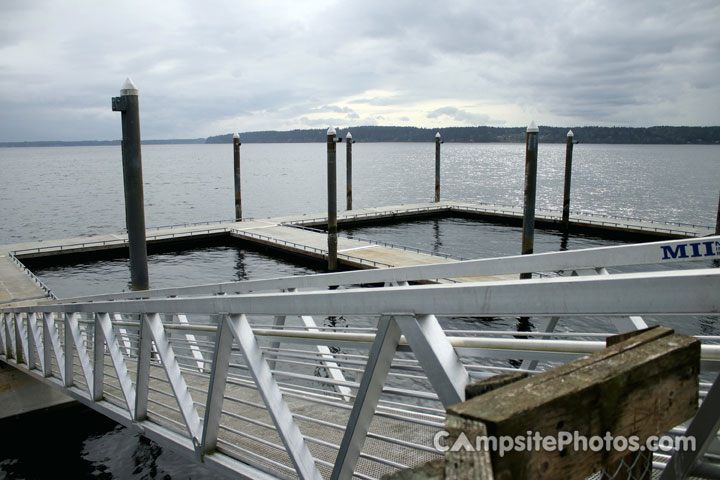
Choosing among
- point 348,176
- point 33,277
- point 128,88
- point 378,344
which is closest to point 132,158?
point 128,88

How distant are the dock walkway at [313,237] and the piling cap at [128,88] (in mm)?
9849

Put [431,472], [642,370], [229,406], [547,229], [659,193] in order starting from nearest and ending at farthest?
[431,472], [642,370], [229,406], [547,229], [659,193]

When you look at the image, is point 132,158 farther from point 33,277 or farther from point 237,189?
point 237,189

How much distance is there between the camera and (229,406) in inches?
261

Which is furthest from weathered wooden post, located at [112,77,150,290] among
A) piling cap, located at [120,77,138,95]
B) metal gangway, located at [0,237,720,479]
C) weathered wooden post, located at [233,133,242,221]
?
weathered wooden post, located at [233,133,242,221]

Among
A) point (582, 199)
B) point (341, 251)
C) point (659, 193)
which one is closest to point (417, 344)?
point (341, 251)

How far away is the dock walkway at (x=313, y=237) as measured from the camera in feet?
75.7

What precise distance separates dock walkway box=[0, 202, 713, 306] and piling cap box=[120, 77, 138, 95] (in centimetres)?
985

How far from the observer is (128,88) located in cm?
1152

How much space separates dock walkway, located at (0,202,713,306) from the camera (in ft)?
75.7

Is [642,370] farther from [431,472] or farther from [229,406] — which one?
[229,406]

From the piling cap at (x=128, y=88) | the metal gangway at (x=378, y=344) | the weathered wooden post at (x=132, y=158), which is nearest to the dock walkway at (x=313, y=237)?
the weathered wooden post at (x=132, y=158)

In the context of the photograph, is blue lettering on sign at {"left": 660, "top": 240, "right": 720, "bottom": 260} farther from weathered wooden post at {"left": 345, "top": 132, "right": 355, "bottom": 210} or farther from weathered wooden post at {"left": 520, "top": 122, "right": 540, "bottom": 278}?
weathered wooden post at {"left": 345, "top": 132, "right": 355, "bottom": 210}

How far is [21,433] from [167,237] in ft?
72.1
